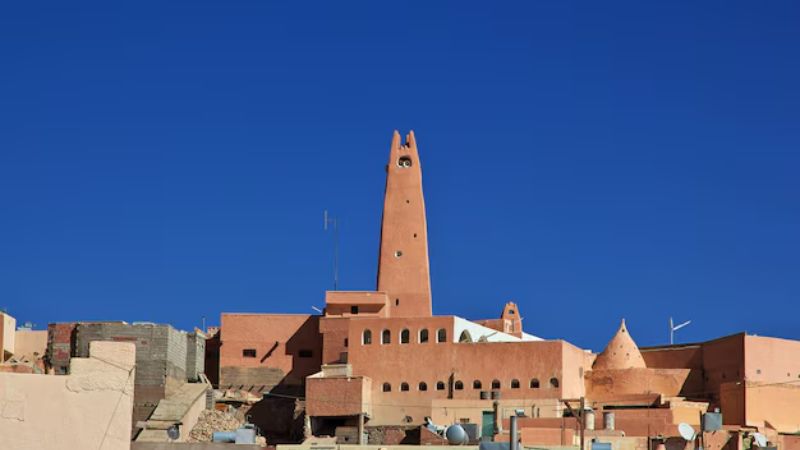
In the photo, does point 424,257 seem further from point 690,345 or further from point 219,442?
point 219,442

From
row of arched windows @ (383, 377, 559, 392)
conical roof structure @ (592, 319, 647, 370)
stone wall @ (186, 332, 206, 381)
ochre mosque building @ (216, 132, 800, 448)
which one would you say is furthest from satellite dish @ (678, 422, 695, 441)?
stone wall @ (186, 332, 206, 381)

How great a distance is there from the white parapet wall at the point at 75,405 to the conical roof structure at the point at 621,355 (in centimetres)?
3210

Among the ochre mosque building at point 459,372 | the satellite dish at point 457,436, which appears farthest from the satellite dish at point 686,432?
the ochre mosque building at point 459,372

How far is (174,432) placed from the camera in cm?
4497

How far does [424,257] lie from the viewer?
57.1 m

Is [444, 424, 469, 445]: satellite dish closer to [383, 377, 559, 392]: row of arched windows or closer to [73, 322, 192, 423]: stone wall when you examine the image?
[383, 377, 559, 392]: row of arched windows

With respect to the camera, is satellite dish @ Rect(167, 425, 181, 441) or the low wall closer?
the low wall

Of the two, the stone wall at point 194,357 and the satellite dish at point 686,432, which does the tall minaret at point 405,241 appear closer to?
the stone wall at point 194,357

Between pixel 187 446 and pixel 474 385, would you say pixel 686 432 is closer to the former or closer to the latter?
pixel 474 385

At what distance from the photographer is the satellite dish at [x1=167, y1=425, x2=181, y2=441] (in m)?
44.6

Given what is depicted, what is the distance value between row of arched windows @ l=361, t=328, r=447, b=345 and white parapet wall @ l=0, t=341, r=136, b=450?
29.5 m

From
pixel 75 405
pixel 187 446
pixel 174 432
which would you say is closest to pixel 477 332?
pixel 174 432

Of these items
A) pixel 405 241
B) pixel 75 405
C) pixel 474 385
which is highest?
pixel 405 241

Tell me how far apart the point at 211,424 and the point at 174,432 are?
17.7 ft
